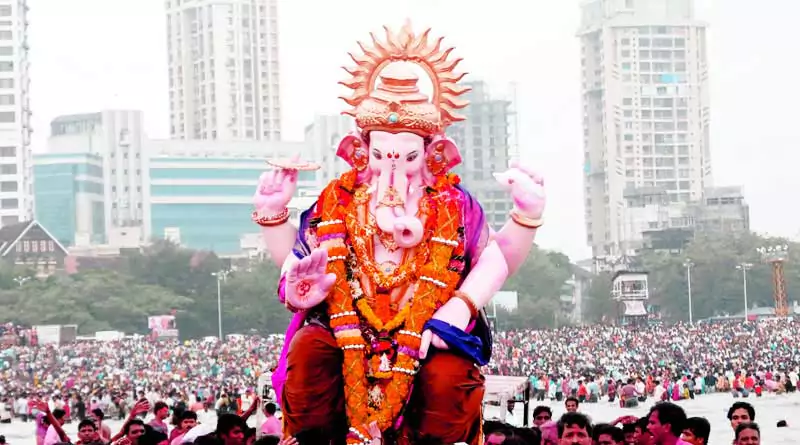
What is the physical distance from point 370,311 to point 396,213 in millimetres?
493

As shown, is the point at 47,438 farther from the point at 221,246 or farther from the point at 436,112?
the point at 221,246

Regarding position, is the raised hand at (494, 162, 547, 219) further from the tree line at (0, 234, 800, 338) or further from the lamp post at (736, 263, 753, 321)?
the lamp post at (736, 263, 753, 321)

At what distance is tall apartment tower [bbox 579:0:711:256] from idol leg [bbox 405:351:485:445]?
11809cm

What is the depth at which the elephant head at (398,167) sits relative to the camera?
9320 mm

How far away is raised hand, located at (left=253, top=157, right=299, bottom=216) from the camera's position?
30.7ft

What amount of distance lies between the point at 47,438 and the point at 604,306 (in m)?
76.5

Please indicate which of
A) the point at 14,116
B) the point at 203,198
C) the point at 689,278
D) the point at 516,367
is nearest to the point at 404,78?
the point at 516,367

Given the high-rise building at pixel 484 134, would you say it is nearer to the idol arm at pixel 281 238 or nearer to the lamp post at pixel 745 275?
the lamp post at pixel 745 275

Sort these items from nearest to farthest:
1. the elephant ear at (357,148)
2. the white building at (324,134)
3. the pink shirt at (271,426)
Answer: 1. the elephant ear at (357,148)
2. the pink shirt at (271,426)
3. the white building at (324,134)

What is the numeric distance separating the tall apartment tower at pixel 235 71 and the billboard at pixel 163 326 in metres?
63.7

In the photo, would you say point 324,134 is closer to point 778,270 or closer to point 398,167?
point 778,270

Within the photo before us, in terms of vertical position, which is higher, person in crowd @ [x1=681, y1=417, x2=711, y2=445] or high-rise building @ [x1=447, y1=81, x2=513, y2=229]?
high-rise building @ [x1=447, y1=81, x2=513, y2=229]

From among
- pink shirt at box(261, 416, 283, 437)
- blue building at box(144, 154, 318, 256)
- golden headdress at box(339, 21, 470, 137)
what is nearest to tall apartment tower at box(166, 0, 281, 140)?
blue building at box(144, 154, 318, 256)

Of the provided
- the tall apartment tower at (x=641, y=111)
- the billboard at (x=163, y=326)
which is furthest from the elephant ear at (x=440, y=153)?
the tall apartment tower at (x=641, y=111)
